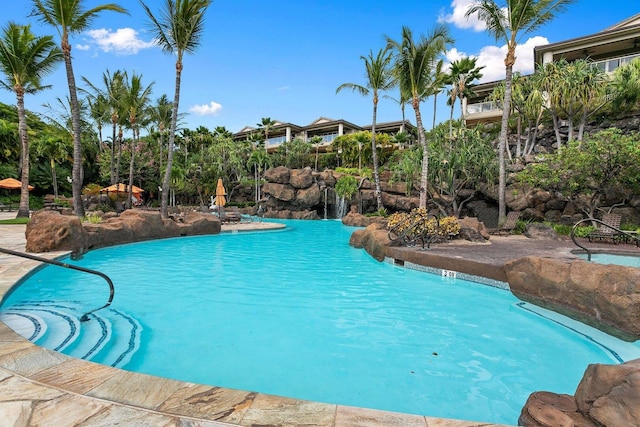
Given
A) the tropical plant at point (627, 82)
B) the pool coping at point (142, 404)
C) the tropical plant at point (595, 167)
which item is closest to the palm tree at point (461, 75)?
the tropical plant at point (627, 82)

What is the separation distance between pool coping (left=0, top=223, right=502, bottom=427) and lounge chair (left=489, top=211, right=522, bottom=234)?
15.2 m

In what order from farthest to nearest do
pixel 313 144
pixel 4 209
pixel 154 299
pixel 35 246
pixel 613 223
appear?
1. pixel 313 144
2. pixel 4 209
3. pixel 613 223
4. pixel 35 246
5. pixel 154 299

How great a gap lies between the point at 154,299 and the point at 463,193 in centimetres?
1981

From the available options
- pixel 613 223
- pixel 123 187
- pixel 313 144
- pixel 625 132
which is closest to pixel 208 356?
pixel 613 223

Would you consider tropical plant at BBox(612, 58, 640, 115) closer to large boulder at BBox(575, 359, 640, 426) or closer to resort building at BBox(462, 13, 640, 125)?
resort building at BBox(462, 13, 640, 125)

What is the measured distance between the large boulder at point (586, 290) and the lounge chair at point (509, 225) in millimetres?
9972

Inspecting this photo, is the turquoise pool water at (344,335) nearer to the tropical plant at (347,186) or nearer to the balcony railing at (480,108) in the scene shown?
the tropical plant at (347,186)

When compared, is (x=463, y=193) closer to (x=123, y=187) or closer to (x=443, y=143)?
(x=443, y=143)

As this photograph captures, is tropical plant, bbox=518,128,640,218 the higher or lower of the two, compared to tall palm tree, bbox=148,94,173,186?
lower

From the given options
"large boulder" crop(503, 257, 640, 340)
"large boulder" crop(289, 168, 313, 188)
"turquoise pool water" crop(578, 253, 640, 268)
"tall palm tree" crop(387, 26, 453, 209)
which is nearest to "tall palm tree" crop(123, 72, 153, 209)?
"large boulder" crop(289, 168, 313, 188)

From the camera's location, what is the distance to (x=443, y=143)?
21.5m

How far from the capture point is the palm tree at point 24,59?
55.8ft

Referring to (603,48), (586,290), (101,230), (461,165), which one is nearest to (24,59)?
(101,230)

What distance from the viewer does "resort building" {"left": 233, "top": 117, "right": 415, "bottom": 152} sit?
49031 mm
